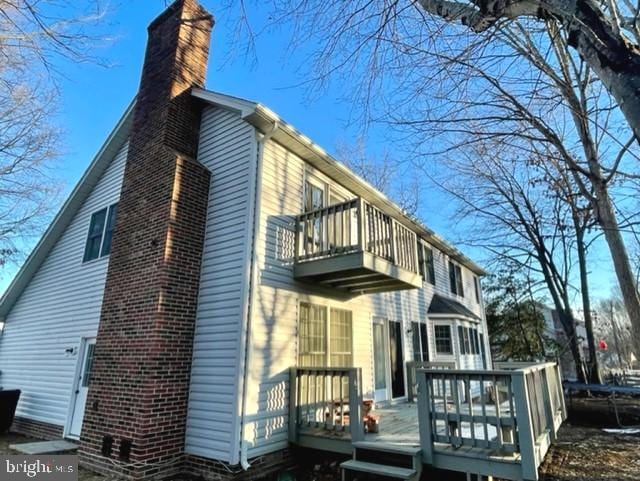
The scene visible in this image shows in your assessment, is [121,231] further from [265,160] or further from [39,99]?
[39,99]

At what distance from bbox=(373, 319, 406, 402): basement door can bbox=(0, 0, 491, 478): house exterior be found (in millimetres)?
53

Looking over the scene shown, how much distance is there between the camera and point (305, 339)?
290 inches

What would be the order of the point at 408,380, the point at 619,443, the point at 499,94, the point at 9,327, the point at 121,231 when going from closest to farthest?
1. the point at 499,94
2. the point at 121,231
3. the point at 619,443
4. the point at 408,380
5. the point at 9,327

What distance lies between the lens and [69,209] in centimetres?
1048

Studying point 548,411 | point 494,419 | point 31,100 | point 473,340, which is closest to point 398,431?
point 494,419

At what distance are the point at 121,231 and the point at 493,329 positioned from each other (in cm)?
2474

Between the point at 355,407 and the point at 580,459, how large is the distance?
498cm

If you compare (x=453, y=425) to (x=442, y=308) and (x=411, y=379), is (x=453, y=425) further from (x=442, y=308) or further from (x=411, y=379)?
(x=442, y=308)

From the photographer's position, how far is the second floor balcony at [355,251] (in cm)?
685

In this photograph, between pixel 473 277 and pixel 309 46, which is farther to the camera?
pixel 473 277

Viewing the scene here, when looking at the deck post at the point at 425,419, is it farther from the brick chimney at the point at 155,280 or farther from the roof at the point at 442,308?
the roof at the point at 442,308

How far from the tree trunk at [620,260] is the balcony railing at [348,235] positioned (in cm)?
347

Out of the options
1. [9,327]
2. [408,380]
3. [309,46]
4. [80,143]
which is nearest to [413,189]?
[408,380]

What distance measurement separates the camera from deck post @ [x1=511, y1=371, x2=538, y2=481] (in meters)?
4.31
